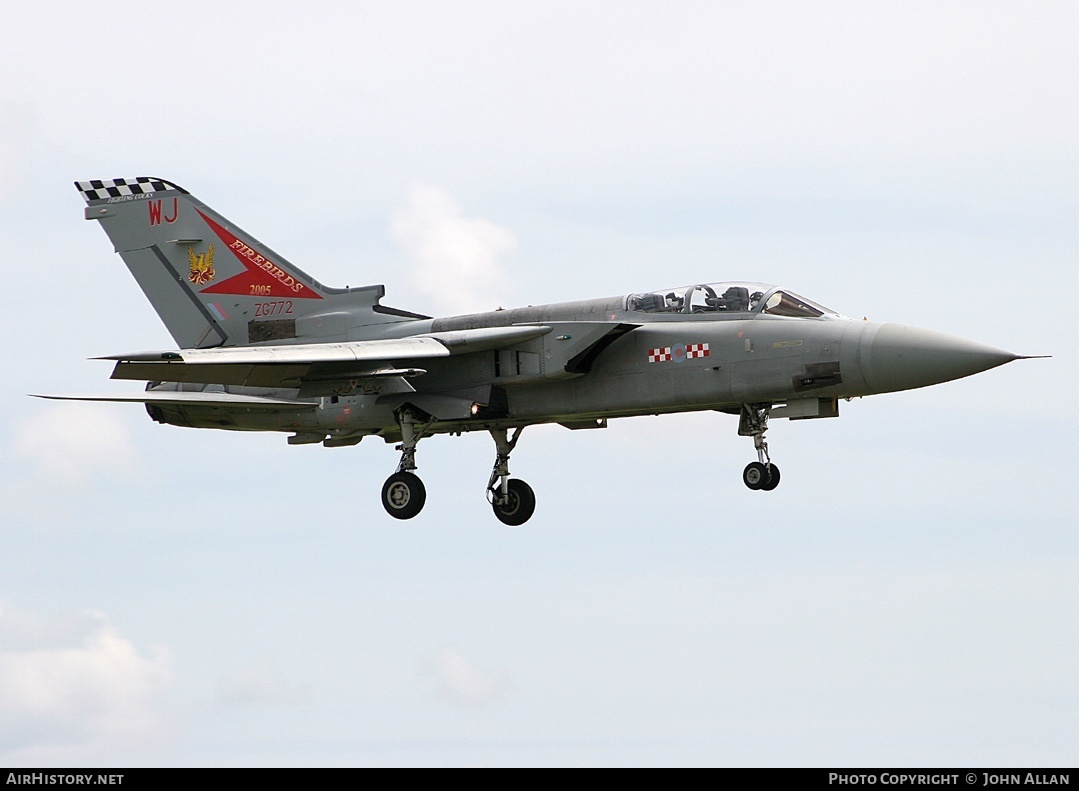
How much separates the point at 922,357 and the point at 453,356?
629 centimetres

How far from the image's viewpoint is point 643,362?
20984 mm

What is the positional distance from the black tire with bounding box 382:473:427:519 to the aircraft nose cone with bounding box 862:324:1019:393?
6405 millimetres

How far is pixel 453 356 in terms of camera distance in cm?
2197

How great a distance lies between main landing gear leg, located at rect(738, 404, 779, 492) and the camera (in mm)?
20469

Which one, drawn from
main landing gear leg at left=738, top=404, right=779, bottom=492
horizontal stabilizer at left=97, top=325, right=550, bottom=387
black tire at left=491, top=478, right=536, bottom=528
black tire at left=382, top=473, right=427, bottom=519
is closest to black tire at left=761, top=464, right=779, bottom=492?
main landing gear leg at left=738, top=404, right=779, bottom=492

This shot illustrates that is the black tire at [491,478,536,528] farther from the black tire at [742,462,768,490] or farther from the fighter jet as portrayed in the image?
the black tire at [742,462,768,490]

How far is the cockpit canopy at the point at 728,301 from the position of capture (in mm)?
20656

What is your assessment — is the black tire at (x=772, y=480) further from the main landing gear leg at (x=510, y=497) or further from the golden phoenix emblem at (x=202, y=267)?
the golden phoenix emblem at (x=202, y=267)

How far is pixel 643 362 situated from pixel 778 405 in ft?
6.16

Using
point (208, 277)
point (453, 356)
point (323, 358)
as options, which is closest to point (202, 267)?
point (208, 277)

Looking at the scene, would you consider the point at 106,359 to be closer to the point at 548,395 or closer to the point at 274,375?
the point at 274,375

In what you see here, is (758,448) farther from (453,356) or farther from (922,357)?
(453,356)

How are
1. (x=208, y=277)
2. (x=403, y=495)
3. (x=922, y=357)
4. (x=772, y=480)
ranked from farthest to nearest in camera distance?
(x=208, y=277) < (x=403, y=495) < (x=772, y=480) < (x=922, y=357)
